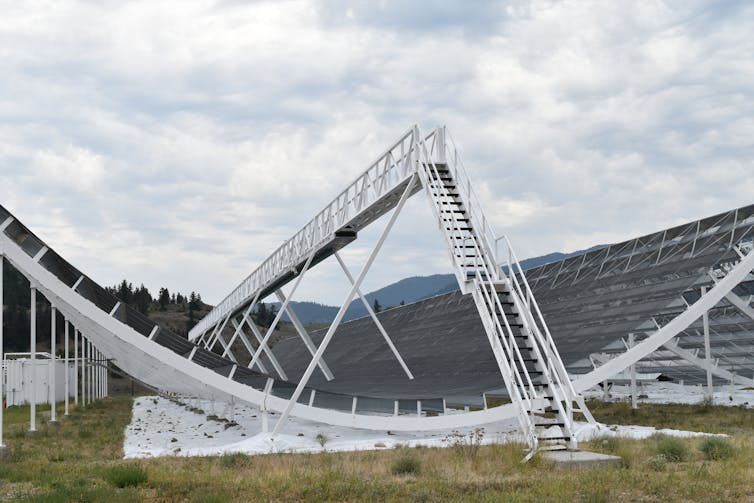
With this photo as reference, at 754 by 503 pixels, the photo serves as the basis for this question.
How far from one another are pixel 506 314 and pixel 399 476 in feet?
20.1

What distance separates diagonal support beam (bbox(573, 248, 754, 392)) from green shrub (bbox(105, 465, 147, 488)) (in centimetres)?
1220

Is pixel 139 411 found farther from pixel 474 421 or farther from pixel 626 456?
pixel 626 456

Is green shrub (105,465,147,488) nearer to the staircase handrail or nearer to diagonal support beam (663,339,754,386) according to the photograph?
the staircase handrail

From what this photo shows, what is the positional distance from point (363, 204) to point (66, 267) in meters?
8.45

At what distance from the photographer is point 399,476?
1398 cm

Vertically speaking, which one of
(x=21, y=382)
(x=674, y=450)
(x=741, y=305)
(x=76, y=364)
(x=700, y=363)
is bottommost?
(x=674, y=450)

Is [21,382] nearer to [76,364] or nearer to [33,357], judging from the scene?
[76,364]

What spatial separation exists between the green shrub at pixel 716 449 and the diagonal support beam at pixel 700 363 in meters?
15.6

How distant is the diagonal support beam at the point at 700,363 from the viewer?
32.4 m

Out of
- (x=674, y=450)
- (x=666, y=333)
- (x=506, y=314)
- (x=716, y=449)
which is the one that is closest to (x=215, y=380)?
(x=506, y=314)

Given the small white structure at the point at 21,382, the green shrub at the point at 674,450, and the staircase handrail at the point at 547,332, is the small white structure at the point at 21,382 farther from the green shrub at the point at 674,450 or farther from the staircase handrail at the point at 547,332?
the green shrub at the point at 674,450

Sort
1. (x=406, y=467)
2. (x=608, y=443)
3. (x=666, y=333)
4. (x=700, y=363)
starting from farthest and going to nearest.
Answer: (x=700, y=363) → (x=666, y=333) → (x=608, y=443) → (x=406, y=467)

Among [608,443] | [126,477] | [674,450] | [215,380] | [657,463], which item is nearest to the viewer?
[126,477]

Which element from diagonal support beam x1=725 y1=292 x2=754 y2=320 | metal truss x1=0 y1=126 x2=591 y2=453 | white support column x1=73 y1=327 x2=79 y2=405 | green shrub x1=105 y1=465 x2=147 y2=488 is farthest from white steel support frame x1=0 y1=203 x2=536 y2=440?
white support column x1=73 y1=327 x2=79 y2=405
